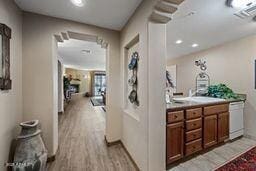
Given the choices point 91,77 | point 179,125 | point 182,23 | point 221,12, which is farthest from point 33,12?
point 91,77

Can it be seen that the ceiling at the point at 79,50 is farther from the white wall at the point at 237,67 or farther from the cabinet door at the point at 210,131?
the cabinet door at the point at 210,131

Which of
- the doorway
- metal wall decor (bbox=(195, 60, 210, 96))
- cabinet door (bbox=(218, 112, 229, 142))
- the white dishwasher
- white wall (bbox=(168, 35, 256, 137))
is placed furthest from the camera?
Result: the doorway

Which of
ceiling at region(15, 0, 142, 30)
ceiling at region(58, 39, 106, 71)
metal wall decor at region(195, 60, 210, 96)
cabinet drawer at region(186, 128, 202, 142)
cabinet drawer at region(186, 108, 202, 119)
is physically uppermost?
ceiling at region(58, 39, 106, 71)

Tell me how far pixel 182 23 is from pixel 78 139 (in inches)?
132

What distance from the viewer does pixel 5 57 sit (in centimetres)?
164

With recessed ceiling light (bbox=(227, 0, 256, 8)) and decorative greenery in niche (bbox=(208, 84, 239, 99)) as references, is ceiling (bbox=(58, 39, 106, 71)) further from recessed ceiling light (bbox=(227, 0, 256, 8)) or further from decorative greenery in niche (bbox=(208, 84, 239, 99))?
decorative greenery in niche (bbox=(208, 84, 239, 99))

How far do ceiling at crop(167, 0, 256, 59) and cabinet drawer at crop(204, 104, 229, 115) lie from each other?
1631 millimetres

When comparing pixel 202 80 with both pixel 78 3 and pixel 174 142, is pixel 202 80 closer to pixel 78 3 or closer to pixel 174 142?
pixel 174 142

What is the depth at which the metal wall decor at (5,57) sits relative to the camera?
1.57 metres

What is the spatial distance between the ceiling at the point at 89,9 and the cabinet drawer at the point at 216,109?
2203mm

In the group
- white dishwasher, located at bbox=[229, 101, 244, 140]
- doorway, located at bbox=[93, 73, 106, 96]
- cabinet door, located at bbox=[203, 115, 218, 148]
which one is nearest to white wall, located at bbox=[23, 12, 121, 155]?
cabinet door, located at bbox=[203, 115, 218, 148]

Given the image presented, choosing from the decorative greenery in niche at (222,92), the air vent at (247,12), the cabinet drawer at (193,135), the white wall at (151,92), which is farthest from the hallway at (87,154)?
the air vent at (247,12)

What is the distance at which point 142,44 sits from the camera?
6.08 ft

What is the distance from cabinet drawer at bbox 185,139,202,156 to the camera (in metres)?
2.26
